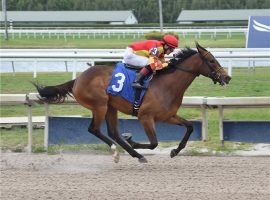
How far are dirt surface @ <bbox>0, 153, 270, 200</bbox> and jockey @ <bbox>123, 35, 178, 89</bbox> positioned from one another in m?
1.03

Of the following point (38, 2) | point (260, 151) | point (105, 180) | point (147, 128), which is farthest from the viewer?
point (38, 2)

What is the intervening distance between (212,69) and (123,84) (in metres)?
1.00

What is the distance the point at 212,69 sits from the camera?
7539mm

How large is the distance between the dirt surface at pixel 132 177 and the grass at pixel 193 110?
18.5 inches

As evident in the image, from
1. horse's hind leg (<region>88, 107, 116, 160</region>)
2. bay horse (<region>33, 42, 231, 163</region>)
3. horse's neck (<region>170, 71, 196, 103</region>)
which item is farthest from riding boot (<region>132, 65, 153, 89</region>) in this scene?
horse's hind leg (<region>88, 107, 116, 160</region>)

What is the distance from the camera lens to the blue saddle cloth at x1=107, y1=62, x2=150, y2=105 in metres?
7.55

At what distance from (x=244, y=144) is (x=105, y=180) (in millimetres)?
2921

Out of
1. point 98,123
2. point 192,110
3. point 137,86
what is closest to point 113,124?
point 98,123

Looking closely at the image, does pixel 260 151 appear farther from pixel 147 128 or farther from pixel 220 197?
pixel 220 197

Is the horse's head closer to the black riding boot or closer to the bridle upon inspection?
the bridle

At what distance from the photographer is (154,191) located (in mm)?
5762

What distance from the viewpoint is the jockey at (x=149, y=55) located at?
7.50 metres

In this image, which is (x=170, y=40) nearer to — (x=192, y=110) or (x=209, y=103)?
(x=209, y=103)

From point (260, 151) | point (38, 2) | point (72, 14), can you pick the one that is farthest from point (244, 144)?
point (38, 2)
